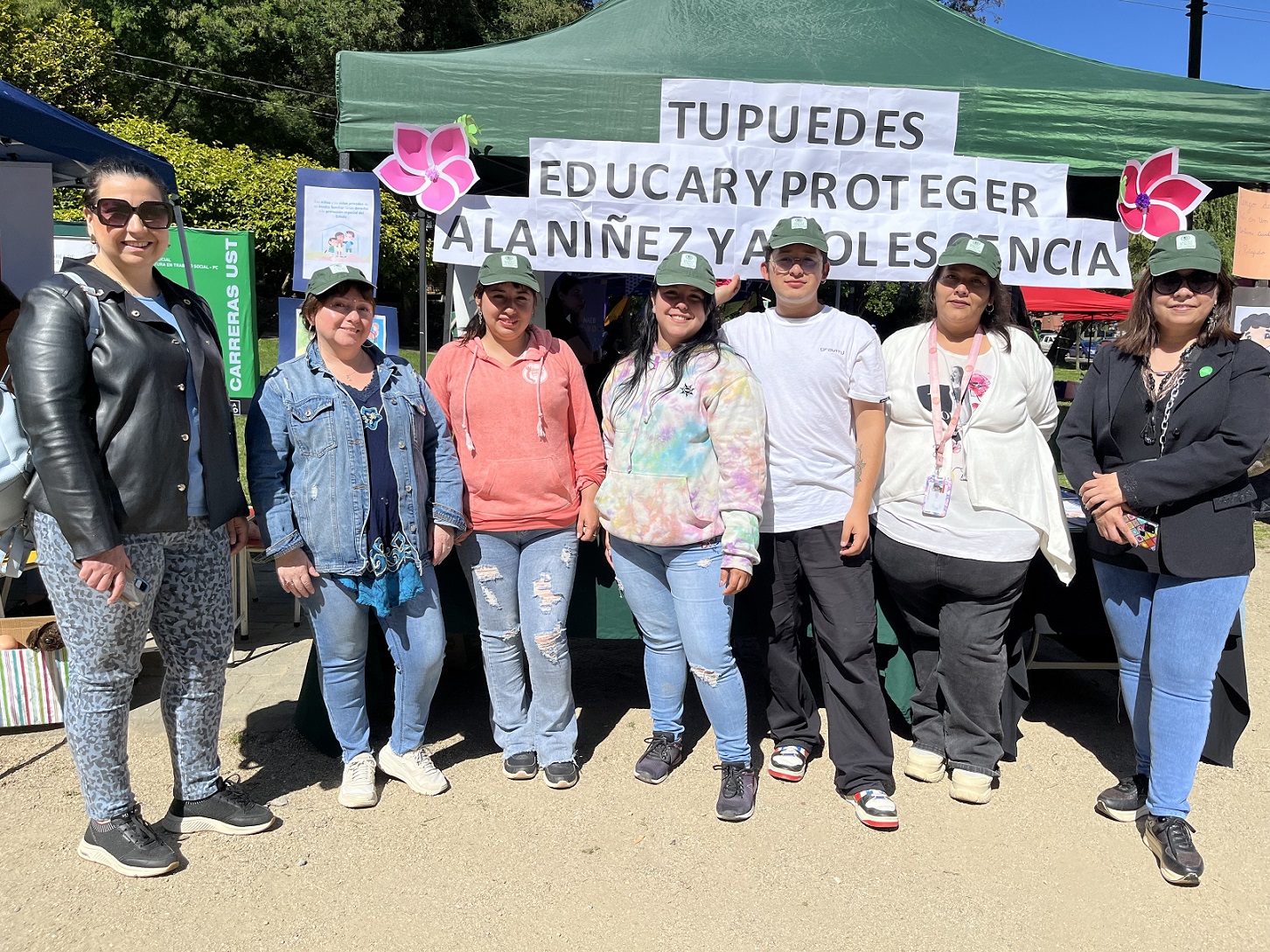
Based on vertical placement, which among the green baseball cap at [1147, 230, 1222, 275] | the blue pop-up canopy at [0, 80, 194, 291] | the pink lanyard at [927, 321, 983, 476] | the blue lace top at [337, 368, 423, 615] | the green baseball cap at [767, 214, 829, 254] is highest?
the blue pop-up canopy at [0, 80, 194, 291]

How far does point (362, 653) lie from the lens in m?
2.99

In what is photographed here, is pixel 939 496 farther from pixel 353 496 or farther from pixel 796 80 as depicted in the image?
pixel 796 80

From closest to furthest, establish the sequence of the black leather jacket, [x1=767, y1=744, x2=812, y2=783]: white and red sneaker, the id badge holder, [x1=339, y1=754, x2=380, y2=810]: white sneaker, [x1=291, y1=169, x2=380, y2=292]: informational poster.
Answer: the black leather jacket → the id badge holder → [x1=339, y1=754, x2=380, y2=810]: white sneaker → [x1=767, y1=744, x2=812, y2=783]: white and red sneaker → [x1=291, y1=169, x2=380, y2=292]: informational poster

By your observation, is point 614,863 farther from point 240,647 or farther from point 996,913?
point 240,647

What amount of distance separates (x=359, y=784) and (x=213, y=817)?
436 mm

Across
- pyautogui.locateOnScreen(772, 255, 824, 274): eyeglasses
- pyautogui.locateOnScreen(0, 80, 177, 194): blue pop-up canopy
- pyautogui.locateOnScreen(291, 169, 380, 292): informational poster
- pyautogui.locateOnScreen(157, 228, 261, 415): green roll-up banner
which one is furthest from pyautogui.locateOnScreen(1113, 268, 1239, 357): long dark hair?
pyautogui.locateOnScreen(157, 228, 261, 415): green roll-up banner

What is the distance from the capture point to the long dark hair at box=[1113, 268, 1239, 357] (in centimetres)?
271

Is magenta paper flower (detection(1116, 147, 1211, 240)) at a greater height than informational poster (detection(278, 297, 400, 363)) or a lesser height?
greater

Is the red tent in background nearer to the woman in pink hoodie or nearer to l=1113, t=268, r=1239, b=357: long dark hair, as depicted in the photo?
l=1113, t=268, r=1239, b=357: long dark hair

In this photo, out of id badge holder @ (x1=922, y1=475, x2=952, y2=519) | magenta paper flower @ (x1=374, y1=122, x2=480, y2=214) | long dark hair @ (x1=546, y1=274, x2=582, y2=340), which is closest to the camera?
id badge holder @ (x1=922, y1=475, x2=952, y2=519)

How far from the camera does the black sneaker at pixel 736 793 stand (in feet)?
9.82

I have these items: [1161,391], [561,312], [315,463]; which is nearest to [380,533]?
[315,463]

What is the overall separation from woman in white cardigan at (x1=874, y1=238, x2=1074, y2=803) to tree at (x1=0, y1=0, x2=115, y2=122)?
681 inches

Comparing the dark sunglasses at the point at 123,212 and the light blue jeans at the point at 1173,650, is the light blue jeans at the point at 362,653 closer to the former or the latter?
the dark sunglasses at the point at 123,212
